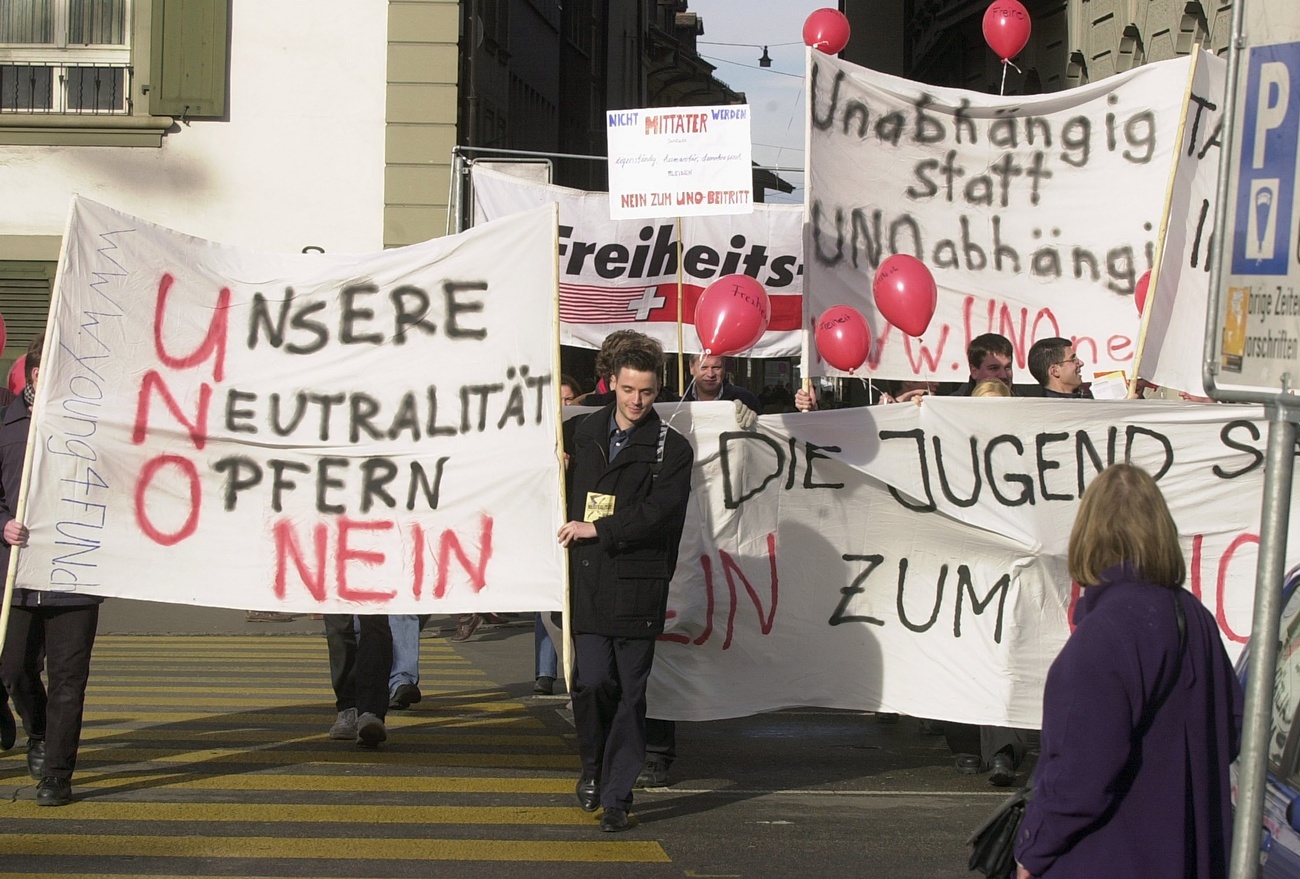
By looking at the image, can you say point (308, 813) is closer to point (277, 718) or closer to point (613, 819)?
point (613, 819)

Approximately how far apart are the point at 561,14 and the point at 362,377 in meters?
32.0

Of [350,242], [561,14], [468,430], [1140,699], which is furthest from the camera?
[561,14]

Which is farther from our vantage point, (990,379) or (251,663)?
(251,663)

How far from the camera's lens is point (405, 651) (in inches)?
378

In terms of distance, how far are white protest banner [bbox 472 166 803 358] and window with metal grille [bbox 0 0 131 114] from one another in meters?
4.86

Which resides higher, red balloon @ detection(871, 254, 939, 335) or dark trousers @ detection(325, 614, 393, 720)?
red balloon @ detection(871, 254, 939, 335)

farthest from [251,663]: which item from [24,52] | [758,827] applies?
[24,52]

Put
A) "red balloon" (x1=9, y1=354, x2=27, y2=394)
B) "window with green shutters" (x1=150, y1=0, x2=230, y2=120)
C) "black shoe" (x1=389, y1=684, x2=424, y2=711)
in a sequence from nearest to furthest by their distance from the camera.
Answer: "red balloon" (x1=9, y1=354, x2=27, y2=394)
"black shoe" (x1=389, y1=684, x2=424, y2=711)
"window with green shutters" (x1=150, y1=0, x2=230, y2=120)

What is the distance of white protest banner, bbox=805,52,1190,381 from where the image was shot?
9.89m

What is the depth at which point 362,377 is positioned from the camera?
7.46 m

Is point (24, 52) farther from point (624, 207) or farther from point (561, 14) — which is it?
point (561, 14)

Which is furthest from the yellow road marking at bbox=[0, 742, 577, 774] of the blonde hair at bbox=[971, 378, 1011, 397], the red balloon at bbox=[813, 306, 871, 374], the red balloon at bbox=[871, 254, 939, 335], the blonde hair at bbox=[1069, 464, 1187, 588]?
the blonde hair at bbox=[1069, 464, 1187, 588]

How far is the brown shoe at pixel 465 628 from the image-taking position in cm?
1312

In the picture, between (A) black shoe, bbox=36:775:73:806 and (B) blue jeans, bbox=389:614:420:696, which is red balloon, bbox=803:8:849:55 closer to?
(B) blue jeans, bbox=389:614:420:696
